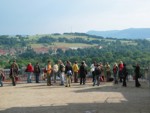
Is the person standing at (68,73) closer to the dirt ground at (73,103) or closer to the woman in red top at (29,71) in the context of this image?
the woman in red top at (29,71)

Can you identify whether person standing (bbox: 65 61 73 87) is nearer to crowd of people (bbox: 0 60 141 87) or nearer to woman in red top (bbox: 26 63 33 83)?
crowd of people (bbox: 0 60 141 87)

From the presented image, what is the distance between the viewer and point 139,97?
20141 millimetres

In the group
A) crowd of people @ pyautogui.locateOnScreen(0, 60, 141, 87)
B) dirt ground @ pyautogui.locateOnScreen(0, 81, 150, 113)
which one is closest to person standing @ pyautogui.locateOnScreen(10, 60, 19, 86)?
crowd of people @ pyautogui.locateOnScreen(0, 60, 141, 87)

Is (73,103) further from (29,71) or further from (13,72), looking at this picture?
(29,71)

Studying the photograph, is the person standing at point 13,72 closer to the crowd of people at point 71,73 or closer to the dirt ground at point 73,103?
the crowd of people at point 71,73

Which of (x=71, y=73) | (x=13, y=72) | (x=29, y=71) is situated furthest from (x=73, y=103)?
(x=29, y=71)

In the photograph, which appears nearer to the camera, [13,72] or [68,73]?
[68,73]

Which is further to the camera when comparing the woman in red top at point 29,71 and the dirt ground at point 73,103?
the woman in red top at point 29,71

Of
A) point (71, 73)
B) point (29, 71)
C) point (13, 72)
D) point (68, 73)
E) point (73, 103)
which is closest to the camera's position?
point (73, 103)

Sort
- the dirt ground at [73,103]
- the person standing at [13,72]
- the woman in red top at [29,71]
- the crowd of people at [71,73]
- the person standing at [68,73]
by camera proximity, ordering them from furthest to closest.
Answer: the woman in red top at [29,71] < the person standing at [13,72] < the crowd of people at [71,73] < the person standing at [68,73] < the dirt ground at [73,103]

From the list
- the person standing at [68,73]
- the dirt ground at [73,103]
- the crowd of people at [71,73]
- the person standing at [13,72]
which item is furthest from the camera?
the person standing at [13,72]

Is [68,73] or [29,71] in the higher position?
[68,73]

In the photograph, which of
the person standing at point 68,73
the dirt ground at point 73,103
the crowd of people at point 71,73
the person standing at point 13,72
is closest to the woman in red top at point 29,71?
the crowd of people at point 71,73

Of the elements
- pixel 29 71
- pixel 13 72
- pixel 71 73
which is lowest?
pixel 29 71
